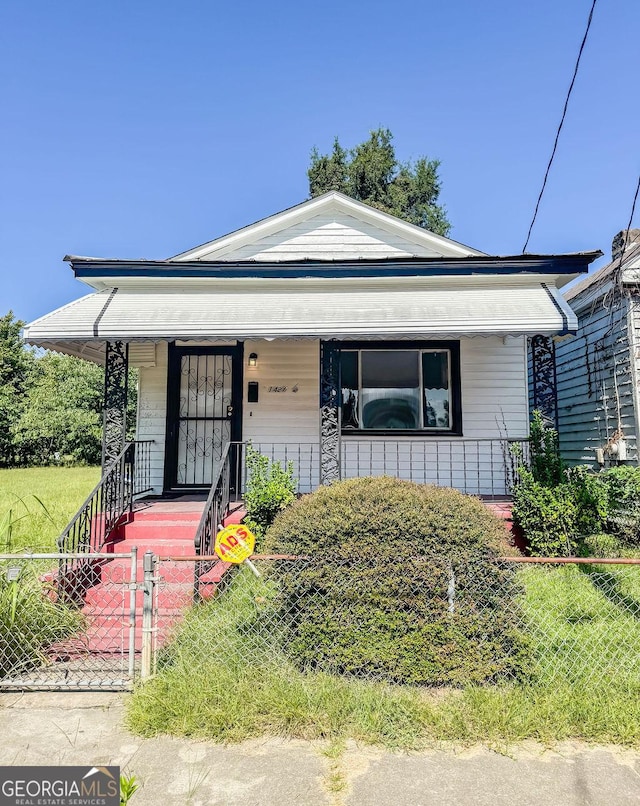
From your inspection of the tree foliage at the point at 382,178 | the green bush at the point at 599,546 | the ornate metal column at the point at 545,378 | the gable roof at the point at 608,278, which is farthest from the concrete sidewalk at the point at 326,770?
the tree foliage at the point at 382,178

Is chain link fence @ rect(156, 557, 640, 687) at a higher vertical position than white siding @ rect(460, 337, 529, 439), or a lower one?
lower

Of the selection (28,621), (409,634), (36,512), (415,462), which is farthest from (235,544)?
(36,512)

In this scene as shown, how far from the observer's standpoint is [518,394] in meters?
8.70

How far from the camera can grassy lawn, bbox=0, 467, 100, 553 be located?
6574 mm

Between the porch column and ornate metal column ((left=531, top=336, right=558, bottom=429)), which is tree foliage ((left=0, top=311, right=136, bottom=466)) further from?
ornate metal column ((left=531, top=336, right=558, bottom=429))

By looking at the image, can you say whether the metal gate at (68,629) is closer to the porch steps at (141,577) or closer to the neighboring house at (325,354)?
the porch steps at (141,577)

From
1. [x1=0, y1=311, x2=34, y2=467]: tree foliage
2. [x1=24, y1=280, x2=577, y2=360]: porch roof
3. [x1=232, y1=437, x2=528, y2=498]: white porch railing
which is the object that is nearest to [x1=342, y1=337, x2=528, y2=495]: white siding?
[x1=232, y1=437, x2=528, y2=498]: white porch railing

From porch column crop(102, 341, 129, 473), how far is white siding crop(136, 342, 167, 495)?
1.34 m

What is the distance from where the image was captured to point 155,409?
8.73 meters

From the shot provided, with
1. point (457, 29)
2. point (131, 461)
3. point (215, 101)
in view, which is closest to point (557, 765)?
point (131, 461)

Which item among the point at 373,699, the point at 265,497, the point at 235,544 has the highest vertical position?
the point at 265,497

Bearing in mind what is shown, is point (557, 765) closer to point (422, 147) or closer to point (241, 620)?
point (241, 620)

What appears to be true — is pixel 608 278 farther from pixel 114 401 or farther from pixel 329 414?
pixel 114 401

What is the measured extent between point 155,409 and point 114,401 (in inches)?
62.1
